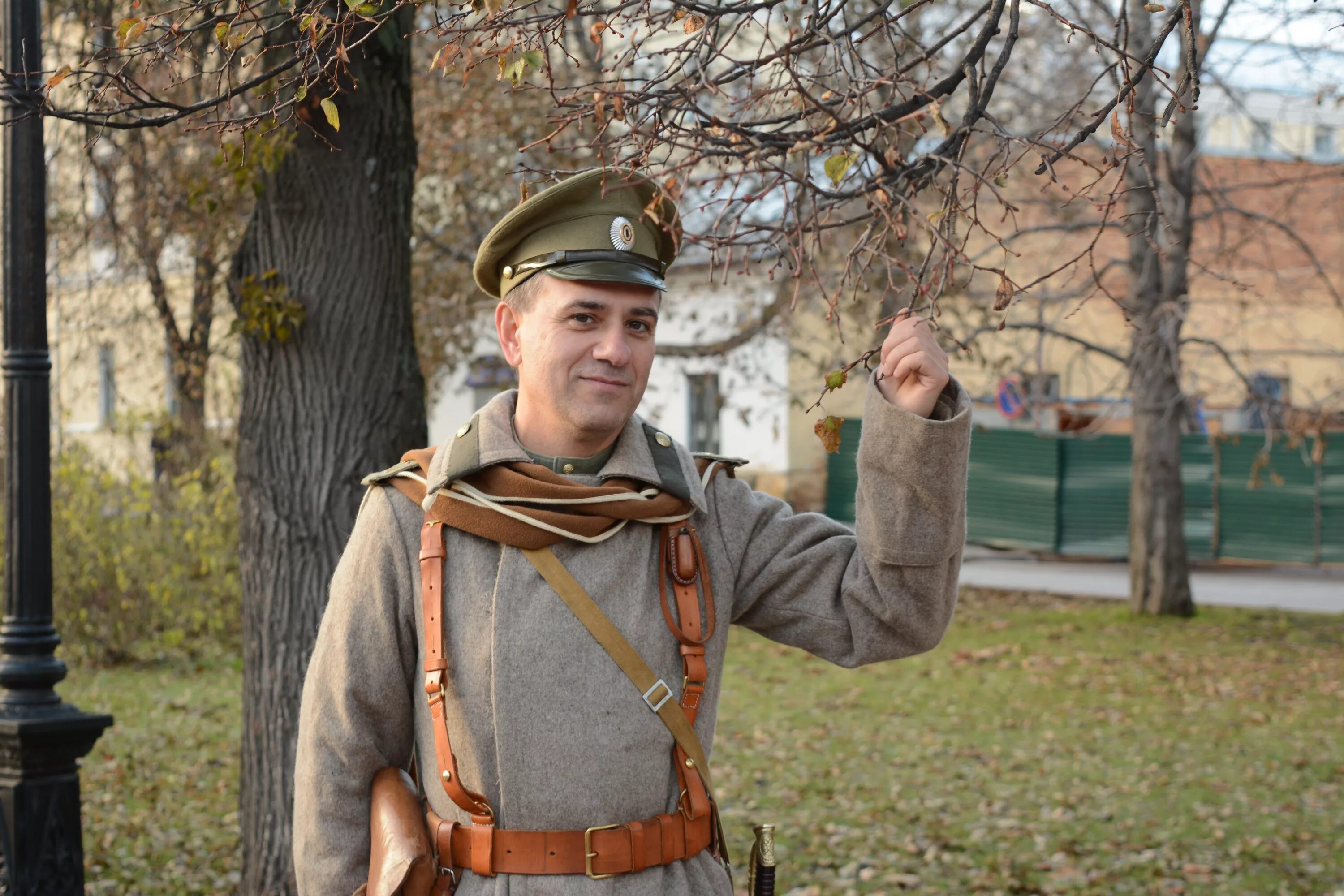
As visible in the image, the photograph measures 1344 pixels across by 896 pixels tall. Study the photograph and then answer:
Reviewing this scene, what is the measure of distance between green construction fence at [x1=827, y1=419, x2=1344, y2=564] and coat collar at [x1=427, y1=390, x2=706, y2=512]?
14.5 metres

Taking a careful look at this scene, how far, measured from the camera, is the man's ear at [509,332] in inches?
106

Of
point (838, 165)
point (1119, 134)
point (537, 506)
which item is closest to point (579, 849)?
point (537, 506)

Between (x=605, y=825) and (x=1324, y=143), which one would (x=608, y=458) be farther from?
(x=1324, y=143)

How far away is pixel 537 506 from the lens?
99.0 inches

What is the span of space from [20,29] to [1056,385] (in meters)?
21.7

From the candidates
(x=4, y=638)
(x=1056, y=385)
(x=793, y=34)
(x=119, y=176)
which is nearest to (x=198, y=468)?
(x=119, y=176)

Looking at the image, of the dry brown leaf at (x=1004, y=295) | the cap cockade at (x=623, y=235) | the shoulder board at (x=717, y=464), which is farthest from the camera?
the shoulder board at (x=717, y=464)

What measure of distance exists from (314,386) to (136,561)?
7.38 meters

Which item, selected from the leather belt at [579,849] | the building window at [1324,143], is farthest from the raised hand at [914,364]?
the building window at [1324,143]

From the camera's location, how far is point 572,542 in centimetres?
254

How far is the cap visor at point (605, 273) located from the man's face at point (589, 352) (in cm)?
1

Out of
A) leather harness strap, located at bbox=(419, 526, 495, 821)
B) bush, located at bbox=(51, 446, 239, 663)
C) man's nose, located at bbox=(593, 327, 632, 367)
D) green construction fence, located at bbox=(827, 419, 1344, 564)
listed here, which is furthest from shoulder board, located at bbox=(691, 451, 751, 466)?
green construction fence, located at bbox=(827, 419, 1344, 564)

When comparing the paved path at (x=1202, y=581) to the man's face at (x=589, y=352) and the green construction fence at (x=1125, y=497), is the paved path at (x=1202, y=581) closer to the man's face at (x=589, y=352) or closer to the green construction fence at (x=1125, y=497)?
the green construction fence at (x=1125, y=497)

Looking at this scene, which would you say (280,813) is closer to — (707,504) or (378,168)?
(378,168)
